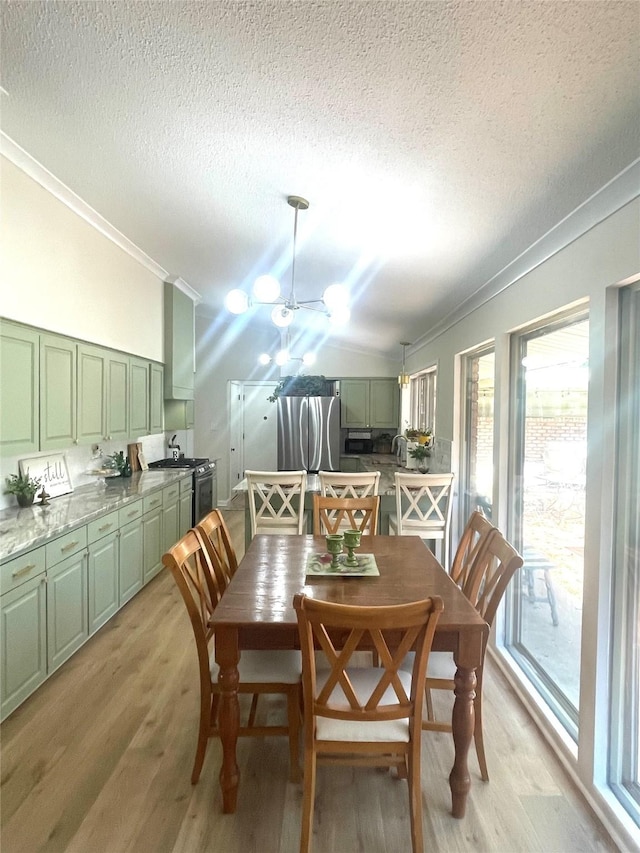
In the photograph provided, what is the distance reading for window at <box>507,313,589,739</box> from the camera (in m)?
2.13

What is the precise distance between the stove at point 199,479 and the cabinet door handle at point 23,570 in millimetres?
2454

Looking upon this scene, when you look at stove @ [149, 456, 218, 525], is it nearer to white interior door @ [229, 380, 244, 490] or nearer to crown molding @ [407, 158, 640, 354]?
white interior door @ [229, 380, 244, 490]

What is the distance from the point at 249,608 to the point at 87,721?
1.25 m

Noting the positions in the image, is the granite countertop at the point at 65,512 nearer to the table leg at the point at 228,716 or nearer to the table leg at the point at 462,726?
the table leg at the point at 228,716

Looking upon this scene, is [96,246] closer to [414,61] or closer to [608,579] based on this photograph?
[414,61]

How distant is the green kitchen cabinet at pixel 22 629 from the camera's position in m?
2.08

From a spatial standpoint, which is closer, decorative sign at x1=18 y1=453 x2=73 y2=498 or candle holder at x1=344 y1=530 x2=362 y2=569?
candle holder at x1=344 y1=530 x2=362 y2=569

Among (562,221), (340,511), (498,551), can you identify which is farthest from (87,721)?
(562,221)

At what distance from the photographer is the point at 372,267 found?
10.8ft

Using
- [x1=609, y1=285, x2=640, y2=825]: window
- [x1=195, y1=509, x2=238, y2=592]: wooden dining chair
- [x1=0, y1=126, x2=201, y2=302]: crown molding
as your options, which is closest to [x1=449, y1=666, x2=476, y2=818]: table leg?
[x1=609, y1=285, x2=640, y2=825]: window

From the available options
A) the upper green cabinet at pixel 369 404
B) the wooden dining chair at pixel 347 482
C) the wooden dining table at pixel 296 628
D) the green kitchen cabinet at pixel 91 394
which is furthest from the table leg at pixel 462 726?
the upper green cabinet at pixel 369 404

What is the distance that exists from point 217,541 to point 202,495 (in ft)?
9.18

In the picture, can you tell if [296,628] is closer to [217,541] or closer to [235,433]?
[217,541]

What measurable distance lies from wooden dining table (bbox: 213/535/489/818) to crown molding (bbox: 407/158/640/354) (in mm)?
1541
